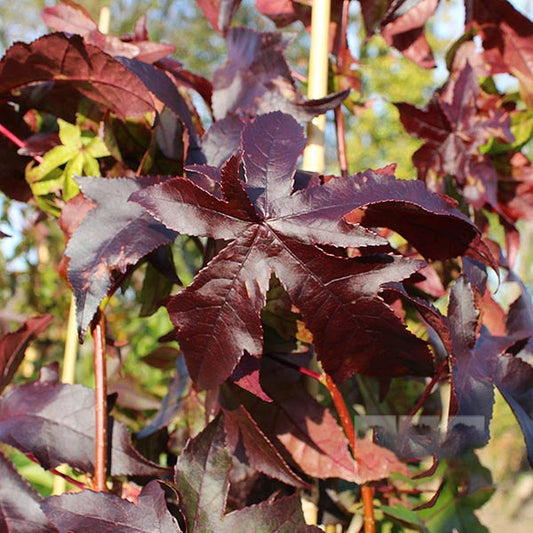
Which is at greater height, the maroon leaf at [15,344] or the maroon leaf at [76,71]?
the maroon leaf at [76,71]

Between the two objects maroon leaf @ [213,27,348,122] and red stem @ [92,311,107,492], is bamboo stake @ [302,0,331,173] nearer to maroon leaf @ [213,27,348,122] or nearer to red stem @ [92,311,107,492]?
maroon leaf @ [213,27,348,122]

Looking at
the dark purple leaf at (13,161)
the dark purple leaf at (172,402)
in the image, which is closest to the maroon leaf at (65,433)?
the dark purple leaf at (172,402)

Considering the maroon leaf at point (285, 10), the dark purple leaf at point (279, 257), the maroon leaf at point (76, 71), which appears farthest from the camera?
the maroon leaf at point (285, 10)

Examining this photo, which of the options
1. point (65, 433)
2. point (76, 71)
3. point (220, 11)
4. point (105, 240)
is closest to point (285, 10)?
point (220, 11)

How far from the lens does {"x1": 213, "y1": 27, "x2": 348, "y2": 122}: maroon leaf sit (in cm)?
61

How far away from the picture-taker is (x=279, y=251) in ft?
1.40

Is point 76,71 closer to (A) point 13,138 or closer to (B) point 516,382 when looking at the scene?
(A) point 13,138

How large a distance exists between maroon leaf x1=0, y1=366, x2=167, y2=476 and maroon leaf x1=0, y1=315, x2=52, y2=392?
9 cm

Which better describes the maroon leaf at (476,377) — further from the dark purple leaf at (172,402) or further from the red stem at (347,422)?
the dark purple leaf at (172,402)

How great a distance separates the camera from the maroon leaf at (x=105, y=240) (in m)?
0.45

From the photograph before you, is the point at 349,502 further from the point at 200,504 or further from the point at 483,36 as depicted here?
the point at 483,36

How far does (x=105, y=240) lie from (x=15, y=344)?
0.25 m

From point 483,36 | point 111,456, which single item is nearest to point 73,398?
point 111,456

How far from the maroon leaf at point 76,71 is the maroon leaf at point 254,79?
0.09m
